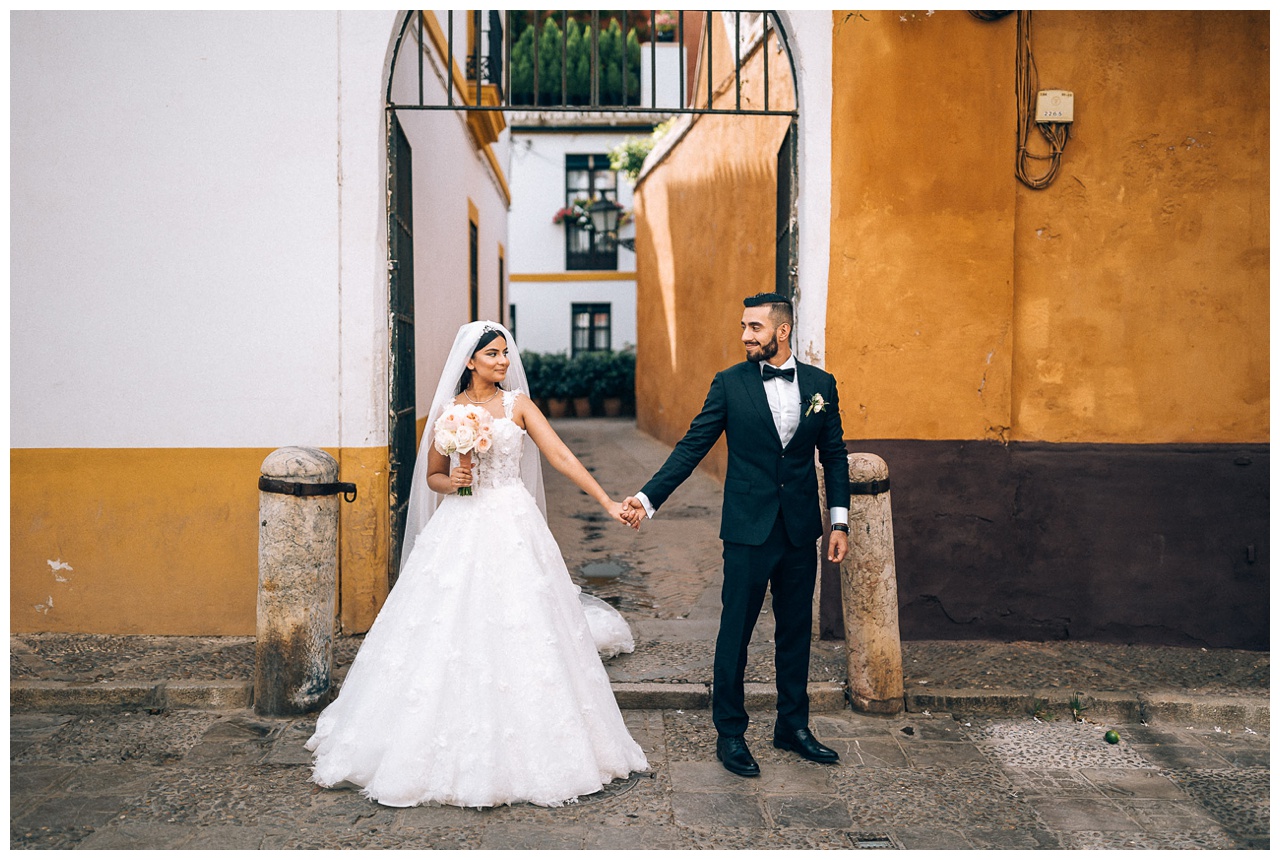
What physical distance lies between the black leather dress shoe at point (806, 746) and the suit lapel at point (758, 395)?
1.31 m

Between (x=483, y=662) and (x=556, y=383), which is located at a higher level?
(x=556, y=383)

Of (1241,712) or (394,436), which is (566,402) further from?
(1241,712)

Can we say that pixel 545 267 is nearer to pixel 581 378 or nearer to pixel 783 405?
pixel 581 378

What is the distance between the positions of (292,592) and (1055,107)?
507 centimetres

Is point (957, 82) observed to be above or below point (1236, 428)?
above

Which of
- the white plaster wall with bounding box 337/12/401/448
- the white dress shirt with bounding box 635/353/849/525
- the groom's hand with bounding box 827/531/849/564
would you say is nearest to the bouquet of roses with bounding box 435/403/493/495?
the white dress shirt with bounding box 635/353/849/525

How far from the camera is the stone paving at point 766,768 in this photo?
12.4 ft

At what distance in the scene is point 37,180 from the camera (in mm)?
6012

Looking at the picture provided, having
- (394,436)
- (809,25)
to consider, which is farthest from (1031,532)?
(394,436)

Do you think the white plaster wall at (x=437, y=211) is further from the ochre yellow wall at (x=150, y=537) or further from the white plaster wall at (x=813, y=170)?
the white plaster wall at (x=813, y=170)

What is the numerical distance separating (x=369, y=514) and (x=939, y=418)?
137 inches

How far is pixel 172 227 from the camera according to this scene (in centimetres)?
604

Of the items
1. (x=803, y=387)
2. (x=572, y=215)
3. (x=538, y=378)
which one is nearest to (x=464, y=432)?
(x=803, y=387)

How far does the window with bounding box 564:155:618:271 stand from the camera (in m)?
27.0
